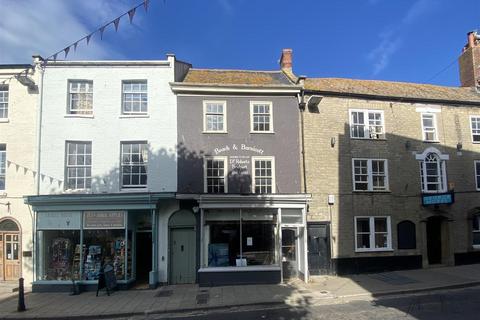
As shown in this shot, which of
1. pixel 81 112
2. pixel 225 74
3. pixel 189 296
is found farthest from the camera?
pixel 225 74

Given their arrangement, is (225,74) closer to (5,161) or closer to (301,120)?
(301,120)

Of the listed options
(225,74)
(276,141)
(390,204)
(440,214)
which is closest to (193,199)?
(276,141)

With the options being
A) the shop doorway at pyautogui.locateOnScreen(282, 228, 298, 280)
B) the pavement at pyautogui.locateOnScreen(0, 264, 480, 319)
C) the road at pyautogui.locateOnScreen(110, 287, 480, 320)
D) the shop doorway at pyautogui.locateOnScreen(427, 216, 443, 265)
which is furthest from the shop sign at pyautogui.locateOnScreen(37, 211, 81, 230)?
the shop doorway at pyautogui.locateOnScreen(427, 216, 443, 265)

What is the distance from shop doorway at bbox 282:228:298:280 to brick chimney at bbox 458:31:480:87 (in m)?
13.8

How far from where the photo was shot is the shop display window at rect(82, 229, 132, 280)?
620 inches

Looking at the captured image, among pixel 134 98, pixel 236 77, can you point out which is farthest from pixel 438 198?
pixel 134 98

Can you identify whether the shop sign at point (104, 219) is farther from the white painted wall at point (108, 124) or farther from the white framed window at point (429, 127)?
the white framed window at point (429, 127)

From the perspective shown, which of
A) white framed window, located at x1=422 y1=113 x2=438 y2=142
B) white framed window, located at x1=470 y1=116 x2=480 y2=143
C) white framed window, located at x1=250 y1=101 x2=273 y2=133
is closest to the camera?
white framed window, located at x1=250 y1=101 x2=273 y2=133

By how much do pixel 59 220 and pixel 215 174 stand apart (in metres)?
6.41

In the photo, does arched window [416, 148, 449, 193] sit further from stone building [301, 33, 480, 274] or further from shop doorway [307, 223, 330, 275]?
shop doorway [307, 223, 330, 275]

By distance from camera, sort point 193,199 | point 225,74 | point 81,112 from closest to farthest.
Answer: point 193,199 → point 81,112 → point 225,74

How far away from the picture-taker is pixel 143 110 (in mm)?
17156

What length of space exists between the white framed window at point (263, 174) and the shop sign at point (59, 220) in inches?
284

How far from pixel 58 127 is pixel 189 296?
8960mm
